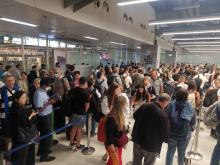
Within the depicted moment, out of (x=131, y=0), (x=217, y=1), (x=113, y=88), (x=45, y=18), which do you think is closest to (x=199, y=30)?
(x=217, y=1)

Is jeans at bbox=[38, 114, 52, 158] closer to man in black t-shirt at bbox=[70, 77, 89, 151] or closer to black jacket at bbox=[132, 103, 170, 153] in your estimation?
man in black t-shirt at bbox=[70, 77, 89, 151]

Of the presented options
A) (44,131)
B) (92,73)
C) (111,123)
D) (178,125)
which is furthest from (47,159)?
(92,73)

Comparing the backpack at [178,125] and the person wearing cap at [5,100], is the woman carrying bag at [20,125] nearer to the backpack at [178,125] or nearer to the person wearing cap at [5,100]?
the person wearing cap at [5,100]

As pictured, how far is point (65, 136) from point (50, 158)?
103 centimetres

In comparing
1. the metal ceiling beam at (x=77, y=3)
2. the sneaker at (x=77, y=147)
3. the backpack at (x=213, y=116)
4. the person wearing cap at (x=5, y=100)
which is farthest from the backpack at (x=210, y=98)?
the person wearing cap at (x=5, y=100)

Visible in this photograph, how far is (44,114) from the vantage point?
3270 millimetres

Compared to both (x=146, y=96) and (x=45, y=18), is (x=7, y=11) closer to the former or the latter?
(x=45, y=18)

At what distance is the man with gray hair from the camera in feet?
7.64

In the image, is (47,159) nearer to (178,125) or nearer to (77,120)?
(77,120)

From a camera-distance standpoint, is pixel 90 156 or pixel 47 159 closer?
pixel 47 159

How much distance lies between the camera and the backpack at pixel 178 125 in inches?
105

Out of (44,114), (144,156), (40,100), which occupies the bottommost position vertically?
(144,156)

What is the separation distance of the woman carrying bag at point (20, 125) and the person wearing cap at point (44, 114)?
0.53m

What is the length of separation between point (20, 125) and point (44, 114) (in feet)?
2.45
